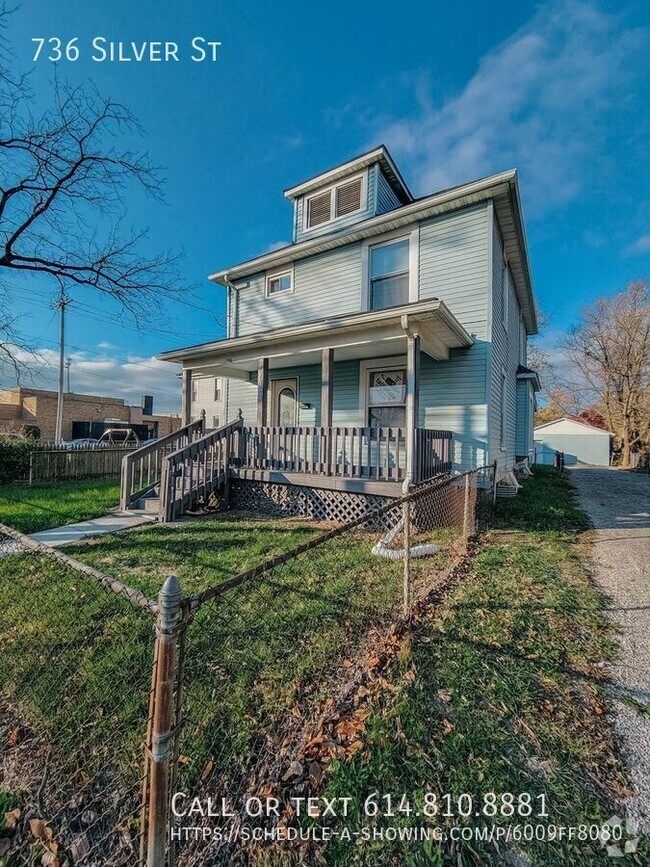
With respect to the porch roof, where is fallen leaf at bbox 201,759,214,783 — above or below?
below

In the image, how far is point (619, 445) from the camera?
30.2m

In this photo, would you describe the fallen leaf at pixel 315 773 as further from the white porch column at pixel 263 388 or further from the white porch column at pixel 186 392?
the white porch column at pixel 186 392

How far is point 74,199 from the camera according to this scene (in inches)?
317

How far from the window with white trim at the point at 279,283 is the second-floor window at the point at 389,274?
8.74 feet

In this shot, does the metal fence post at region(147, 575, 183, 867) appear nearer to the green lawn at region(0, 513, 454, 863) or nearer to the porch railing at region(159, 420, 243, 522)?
the green lawn at region(0, 513, 454, 863)

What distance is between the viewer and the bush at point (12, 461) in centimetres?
1120

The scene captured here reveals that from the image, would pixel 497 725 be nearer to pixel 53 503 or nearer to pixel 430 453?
pixel 430 453

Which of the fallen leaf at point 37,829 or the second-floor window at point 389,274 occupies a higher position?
the second-floor window at point 389,274

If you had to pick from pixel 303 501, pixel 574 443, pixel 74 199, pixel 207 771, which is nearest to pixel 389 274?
pixel 303 501

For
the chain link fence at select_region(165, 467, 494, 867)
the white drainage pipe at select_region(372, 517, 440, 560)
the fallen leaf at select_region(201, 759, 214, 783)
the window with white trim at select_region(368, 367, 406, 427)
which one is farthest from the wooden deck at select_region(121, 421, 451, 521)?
the fallen leaf at select_region(201, 759, 214, 783)

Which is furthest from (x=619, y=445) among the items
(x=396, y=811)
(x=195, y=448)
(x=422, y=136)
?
(x=396, y=811)

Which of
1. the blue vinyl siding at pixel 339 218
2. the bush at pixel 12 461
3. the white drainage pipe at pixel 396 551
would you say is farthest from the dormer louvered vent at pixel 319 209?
the bush at pixel 12 461

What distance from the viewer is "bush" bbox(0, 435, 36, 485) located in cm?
1120

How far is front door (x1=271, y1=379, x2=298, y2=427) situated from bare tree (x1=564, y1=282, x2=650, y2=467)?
85.1ft
